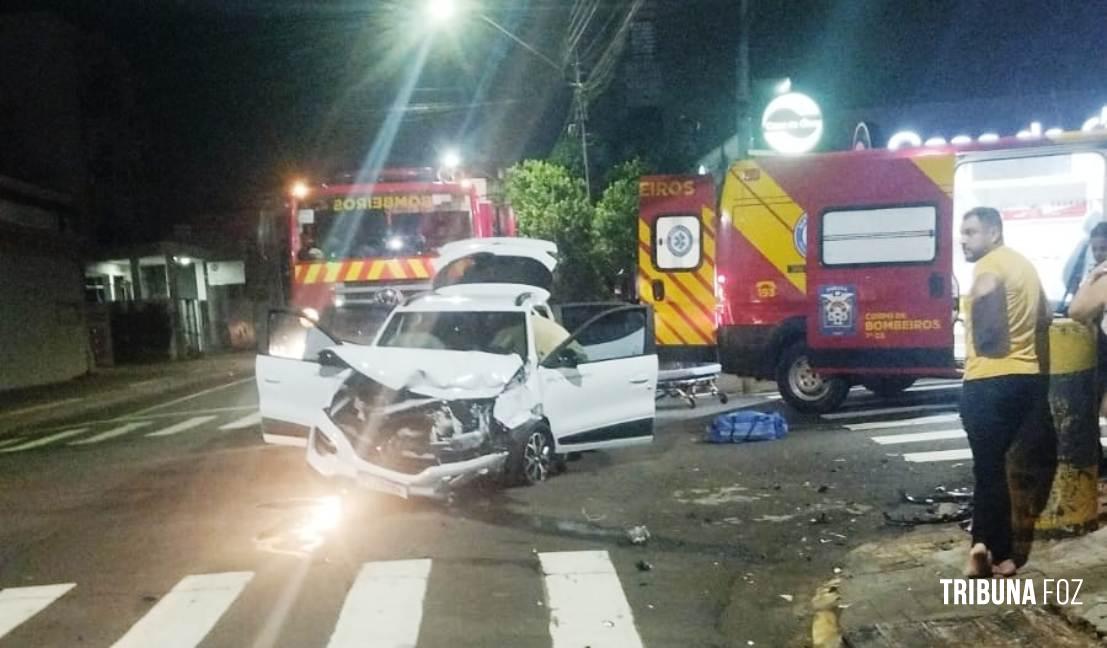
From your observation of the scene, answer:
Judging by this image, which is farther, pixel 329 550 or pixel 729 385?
pixel 729 385

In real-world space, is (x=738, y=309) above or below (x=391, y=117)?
below

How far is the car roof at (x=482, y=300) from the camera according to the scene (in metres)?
11.1

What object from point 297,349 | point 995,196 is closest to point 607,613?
point 297,349

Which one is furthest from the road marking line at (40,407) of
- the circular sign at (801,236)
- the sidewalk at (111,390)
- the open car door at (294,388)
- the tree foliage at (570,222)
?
the circular sign at (801,236)

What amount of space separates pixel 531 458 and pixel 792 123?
9.20 meters

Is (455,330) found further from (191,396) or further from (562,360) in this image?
(191,396)

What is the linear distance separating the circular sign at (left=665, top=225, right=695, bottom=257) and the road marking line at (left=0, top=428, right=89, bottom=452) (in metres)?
9.58

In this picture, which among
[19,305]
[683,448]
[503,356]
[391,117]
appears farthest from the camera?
[391,117]

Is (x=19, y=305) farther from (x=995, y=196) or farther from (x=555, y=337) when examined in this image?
(x=995, y=196)

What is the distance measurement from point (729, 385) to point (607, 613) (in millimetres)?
11223

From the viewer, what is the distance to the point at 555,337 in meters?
11.1

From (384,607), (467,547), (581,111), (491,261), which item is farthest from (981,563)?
(581,111)

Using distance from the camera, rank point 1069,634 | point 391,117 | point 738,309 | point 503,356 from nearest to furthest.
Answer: point 1069,634 → point 503,356 → point 738,309 → point 391,117

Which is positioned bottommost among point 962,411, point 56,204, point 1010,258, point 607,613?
point 607,613
